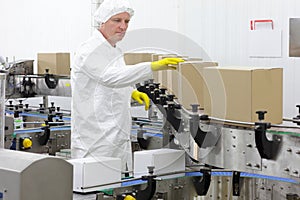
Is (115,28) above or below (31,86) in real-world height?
above

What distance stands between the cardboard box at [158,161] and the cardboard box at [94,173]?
19 centimetres

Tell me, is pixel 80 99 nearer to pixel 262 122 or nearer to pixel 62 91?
pixel 262 122

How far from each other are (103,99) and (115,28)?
1.19ft

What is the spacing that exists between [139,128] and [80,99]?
0.54 metres

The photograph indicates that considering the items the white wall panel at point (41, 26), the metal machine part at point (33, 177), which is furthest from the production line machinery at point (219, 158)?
the white wall panel at point (41, 26)

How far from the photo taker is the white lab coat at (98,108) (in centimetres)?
273

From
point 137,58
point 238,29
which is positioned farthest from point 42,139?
point 238,29

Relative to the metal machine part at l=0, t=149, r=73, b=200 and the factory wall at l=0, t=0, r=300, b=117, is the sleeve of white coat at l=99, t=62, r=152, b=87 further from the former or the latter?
the factory wall at l=0, t=0, r=300, b=117

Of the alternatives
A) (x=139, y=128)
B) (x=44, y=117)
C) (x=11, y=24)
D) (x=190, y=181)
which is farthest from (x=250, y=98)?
(x=11, y=24)

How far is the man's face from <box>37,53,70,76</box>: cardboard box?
186 cm

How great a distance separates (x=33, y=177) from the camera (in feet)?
4.36

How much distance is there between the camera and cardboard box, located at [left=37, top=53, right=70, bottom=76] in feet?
15.2

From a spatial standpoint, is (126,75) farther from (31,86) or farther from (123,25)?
(31,86)

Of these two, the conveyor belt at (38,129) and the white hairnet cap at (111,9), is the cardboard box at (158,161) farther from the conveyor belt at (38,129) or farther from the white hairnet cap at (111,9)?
the conveyor belt at (38,129)
